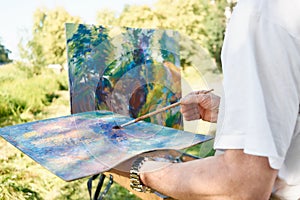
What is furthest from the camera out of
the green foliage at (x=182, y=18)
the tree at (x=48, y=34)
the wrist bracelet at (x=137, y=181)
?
the tree at (x=48, y=34)

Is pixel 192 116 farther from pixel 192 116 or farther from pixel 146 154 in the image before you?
pixel 146 154

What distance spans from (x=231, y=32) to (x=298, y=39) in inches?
5.0

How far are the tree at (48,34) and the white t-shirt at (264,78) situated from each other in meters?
5.30

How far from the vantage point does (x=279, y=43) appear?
0.68 metres

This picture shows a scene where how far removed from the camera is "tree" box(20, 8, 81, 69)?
5703mm

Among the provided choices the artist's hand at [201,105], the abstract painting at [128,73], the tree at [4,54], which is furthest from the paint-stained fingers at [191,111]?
the tree at [4,54]

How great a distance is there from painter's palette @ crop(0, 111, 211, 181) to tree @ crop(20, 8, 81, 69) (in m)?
3.88

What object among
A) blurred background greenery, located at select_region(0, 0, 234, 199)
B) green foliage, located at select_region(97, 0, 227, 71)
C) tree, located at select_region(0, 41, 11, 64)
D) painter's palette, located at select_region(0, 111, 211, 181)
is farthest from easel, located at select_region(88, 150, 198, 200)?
tree, located at select_region(0, 41, 11, 64)

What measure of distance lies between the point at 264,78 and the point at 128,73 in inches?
40.5

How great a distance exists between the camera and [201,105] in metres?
1.27

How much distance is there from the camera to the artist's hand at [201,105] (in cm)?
123

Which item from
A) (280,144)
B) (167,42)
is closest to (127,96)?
(167,42)

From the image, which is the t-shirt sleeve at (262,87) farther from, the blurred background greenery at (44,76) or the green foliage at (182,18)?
the green foliage at (182,18)

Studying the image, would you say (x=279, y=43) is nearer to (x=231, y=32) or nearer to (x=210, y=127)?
(x=231, y=32)
